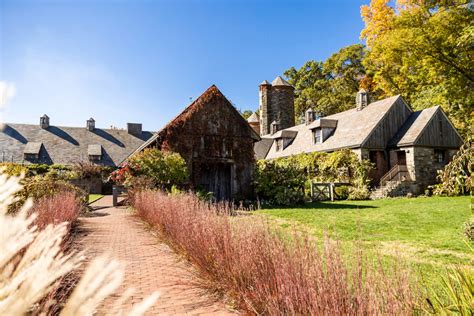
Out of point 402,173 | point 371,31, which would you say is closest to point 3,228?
point 402,173

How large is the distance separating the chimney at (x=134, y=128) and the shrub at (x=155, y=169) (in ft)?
89.4

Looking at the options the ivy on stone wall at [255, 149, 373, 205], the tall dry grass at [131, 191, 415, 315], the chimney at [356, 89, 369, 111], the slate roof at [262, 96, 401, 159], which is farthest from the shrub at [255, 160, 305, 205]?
the chimney at [356, 89, 369, 111]

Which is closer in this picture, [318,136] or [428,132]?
[428,132]

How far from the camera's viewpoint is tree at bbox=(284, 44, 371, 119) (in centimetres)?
4131

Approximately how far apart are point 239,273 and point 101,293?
154 inches

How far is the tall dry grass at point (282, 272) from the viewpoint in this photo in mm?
2420

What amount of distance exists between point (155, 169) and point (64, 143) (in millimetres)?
26323

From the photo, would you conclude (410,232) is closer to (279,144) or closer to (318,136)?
(318,136)

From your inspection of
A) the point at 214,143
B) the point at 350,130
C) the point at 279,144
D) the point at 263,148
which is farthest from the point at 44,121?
the point at 350,130

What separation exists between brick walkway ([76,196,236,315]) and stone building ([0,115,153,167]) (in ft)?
89.5

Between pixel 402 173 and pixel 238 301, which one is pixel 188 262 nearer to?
pixel 238 301

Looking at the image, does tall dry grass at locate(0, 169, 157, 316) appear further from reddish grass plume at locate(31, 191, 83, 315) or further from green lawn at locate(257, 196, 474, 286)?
green lawn at locate(257, 196, 474, 286)

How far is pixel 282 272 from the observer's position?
10.2 ft

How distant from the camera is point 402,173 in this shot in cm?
2467
